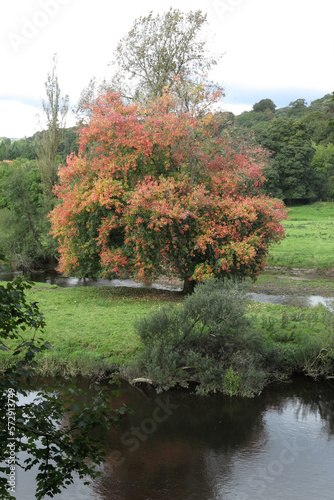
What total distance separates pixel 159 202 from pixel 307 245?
2232 cm

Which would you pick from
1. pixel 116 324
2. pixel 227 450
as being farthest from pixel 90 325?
pixel 227 450

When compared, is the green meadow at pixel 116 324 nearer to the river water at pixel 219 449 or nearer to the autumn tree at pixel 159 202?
the river water at pixel 219 449

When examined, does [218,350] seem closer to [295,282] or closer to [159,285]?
[159,285]

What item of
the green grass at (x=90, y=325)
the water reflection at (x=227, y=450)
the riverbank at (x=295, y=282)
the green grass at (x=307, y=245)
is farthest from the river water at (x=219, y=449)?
the green grass at (x=307, y=245)

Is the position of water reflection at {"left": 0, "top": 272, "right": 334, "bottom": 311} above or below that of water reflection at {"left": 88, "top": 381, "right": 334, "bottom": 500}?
above

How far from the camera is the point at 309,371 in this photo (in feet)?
46.5

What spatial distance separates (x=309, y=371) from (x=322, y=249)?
23.3 meters

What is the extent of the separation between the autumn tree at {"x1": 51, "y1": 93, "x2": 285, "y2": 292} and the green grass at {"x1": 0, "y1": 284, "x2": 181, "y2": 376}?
128cm

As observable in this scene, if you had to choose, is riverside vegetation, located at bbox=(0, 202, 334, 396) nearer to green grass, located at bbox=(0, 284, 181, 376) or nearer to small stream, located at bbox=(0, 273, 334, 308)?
green grass, located at bbox=(0, 284, 181, 376)

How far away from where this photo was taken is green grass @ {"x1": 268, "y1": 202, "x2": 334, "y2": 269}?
33.3 meters

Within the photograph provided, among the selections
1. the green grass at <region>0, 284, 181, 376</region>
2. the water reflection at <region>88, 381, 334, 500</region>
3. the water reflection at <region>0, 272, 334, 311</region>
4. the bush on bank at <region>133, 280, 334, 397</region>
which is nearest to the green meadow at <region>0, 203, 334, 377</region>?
the green grass at <region>0, 284, 181, 376</region>

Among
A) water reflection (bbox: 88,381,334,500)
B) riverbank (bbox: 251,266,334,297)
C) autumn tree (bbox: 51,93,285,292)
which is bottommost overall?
water reflection (bbox: 88,381,334,500)

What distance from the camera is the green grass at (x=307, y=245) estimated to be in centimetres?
3334

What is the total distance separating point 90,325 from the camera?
53.9 feet
